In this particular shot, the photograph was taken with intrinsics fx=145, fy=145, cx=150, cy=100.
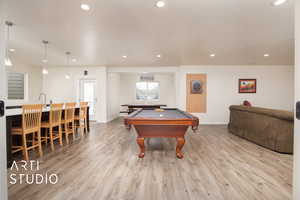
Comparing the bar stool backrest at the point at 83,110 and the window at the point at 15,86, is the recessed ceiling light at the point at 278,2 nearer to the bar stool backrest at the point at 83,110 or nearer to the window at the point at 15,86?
the bar stool backrest at the point at 83,110

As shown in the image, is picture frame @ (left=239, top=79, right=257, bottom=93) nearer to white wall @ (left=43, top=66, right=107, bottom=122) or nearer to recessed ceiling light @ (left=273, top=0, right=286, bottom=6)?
recessed ceiling light @ (left=273, top=0, right=286, bottom=6)

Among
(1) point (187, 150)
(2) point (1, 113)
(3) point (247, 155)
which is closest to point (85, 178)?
(2) point (1, 113)

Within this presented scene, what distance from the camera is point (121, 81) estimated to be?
852 centimetres

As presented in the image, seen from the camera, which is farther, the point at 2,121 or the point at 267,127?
the point at 267,127

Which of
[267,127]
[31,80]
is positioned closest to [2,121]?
[267,127]

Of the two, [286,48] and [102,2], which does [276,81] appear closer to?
[286,48]

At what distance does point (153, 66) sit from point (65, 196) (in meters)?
5.59

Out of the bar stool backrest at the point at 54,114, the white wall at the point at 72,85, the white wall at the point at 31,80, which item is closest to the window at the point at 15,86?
the white wall at the point at 31,80

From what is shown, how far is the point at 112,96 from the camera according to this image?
713cm

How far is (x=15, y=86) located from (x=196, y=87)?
23.6 ft

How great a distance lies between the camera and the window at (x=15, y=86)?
17.7 feet

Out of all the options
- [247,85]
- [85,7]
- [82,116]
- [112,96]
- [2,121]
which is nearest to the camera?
[2,121]

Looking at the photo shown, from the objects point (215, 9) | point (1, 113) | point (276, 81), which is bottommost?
point (1, 113)

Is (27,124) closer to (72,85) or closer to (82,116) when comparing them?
(82,116)
